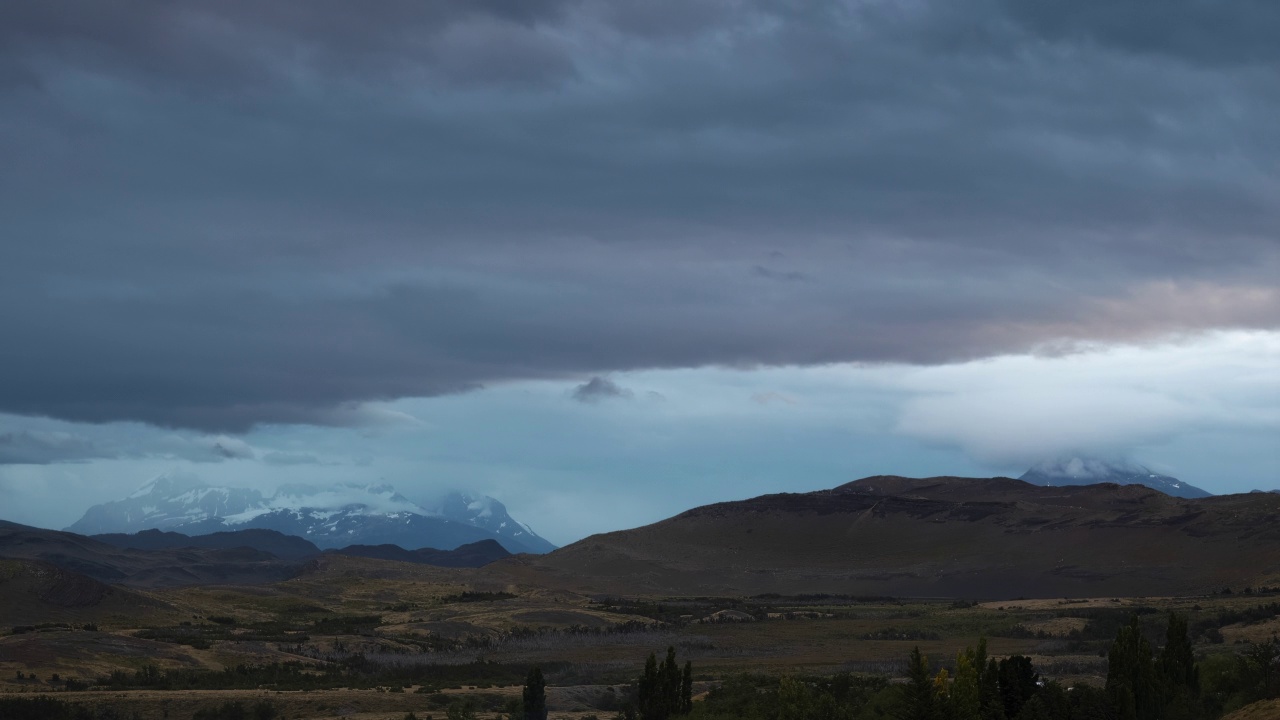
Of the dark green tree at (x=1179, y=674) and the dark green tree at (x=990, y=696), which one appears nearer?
the dark green tree at (x=990, y=696)

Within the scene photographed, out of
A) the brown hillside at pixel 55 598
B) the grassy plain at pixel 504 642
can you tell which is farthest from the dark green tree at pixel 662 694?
the brown hillside at pixel 55 598

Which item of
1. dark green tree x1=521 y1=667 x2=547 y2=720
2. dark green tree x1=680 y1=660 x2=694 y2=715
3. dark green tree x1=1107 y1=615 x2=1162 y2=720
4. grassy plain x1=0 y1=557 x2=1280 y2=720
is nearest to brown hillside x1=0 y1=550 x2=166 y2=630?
grassy plain x1=0 y1=557 x2=1280 y2=720

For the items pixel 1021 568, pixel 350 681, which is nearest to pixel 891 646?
pixel 350 681

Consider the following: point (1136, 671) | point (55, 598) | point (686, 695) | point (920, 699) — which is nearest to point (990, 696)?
point (920, 699)

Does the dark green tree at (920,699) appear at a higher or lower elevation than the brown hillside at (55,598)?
lower

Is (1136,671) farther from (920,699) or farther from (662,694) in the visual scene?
(662,694)

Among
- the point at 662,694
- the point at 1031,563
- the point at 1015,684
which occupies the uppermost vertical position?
the point at 1031,563

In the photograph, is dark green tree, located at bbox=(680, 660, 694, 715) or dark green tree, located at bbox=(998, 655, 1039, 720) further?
dark green tree, located at bbox=(680, 660, 694, 715)

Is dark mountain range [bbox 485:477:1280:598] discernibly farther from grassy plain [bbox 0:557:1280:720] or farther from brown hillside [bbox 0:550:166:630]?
brown hillside [bbox 0:550:166:630]

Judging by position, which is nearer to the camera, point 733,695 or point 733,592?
point 733,695

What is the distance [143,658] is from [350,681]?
14439mm

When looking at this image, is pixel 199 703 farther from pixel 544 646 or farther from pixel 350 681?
pixel 544 646

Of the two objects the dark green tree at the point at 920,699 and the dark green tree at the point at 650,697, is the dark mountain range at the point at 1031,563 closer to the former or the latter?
the dark green tree at the point at 650,697

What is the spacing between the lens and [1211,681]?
4522cm
